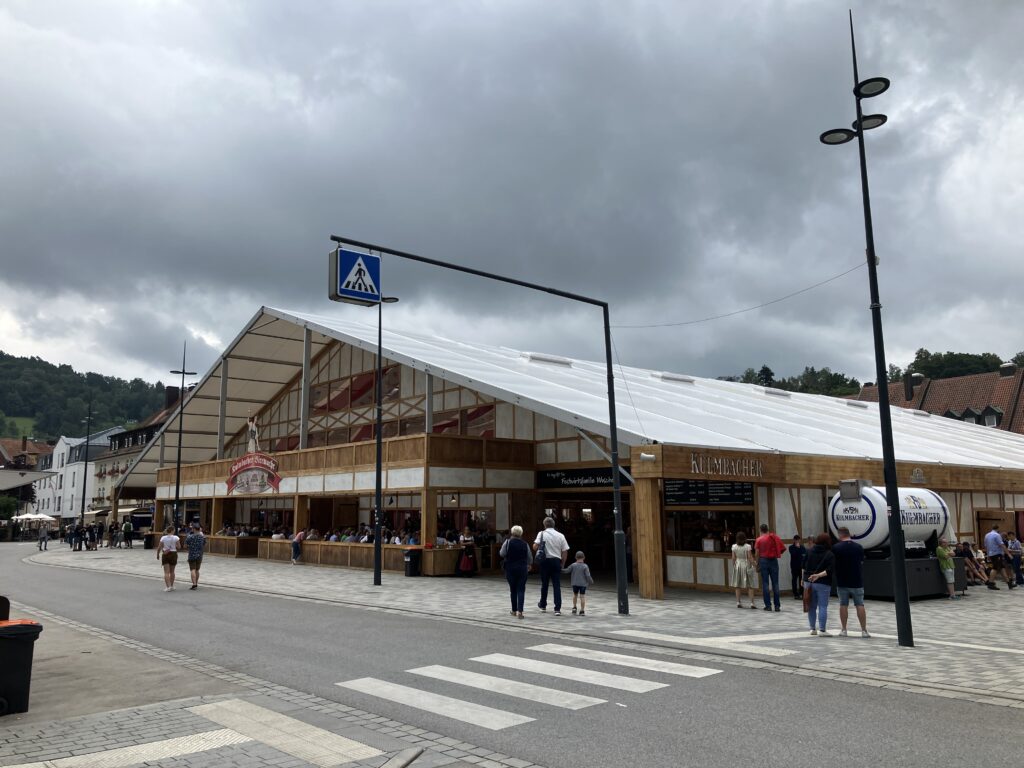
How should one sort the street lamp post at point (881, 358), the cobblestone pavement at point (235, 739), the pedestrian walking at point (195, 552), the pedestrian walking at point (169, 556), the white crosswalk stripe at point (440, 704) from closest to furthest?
1. the cobblestone pavement at point (235, 739)
2. the white crosswalk stripe at point (440, 704)
3. the street lamp post at point (881, 358)
4. the pedestrian walking at point (169, 556)
5. the pedestrian walking at point (195, 552)

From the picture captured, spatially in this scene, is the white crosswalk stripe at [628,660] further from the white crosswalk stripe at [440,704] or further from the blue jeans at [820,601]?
the blue jeans at [820,601]

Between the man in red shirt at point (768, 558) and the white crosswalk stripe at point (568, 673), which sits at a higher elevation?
the man in red shirt at point (768, 558)

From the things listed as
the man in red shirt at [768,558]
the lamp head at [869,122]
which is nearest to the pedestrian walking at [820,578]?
the man in red shirt at [768,558]

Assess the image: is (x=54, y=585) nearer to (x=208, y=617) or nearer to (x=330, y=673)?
(x=208, y=617)

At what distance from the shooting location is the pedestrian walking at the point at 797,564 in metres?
18.5

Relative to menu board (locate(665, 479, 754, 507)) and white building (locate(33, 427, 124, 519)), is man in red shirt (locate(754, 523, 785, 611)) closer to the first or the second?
menu board (locate(665, 479, 754, 507))

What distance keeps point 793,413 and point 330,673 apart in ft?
82.5

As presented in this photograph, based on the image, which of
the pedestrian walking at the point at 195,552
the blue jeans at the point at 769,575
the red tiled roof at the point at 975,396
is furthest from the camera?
the red tiled roof at the point at 975,396

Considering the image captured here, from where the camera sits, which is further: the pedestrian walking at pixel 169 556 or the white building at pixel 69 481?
the white building at pixel 69 481

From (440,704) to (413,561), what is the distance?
55.3 ft

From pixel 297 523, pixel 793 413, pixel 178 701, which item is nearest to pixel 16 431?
pixel 297 523

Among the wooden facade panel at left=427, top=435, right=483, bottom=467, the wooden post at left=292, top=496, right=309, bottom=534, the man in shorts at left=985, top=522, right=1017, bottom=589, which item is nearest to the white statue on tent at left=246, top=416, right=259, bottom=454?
the wooden post at left=292, top=496, right=309, bottom=534

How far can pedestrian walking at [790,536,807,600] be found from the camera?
60.8 ft

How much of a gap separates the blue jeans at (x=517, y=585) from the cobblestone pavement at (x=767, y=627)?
322 mm
